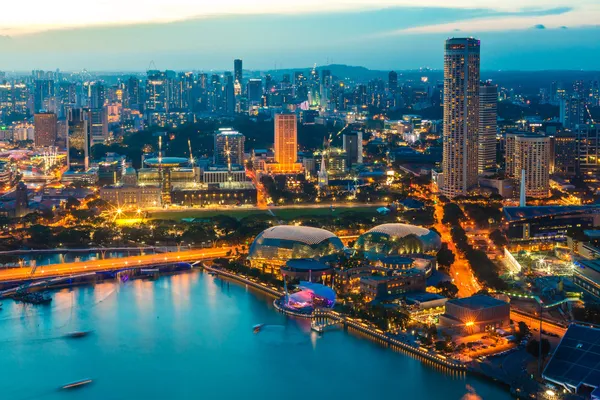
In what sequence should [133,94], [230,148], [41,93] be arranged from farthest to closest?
1. [133,94]
2. [41,93]
3. [230,148]

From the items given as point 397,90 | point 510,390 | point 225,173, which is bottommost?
point 510,390

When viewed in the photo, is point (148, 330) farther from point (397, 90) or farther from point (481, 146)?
point (397, 90)

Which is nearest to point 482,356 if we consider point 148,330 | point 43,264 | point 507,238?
point 148,330

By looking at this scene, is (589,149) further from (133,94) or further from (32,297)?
(133,94)

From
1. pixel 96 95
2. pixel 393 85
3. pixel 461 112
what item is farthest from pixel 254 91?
pixel 461 112

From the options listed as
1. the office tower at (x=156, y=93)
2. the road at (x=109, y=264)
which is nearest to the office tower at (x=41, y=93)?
the office tower at (x=156, y=93)

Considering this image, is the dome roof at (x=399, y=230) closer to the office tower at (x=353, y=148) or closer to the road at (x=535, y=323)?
the road at (x=535, y=323)
